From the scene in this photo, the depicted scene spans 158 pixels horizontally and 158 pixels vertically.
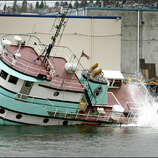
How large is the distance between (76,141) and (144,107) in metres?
10.2

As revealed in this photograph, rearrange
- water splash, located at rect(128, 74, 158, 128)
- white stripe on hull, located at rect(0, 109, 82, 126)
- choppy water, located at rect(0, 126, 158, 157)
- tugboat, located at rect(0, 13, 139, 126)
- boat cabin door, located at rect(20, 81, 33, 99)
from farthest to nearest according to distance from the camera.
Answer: water splash, located at rect(128, 74, 158, 128) → white stripe on hull, located at rect(0, 109, 82, 126) → boat cabin door, located at rect(20, 81, 33, 99) → tugboat, located at rect(0, 13, 139, 126) → choppy water, located at rect(0, 126, 158, 157)

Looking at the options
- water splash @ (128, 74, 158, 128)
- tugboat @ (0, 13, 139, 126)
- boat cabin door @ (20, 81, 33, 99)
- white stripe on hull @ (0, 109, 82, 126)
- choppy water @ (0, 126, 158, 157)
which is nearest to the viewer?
choppy water @ (0, 126, 158, 157)

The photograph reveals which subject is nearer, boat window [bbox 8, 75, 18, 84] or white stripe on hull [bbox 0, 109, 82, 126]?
boat window [bbox 8, 75, 18, 84]

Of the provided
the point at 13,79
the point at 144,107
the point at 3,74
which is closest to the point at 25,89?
the point at 13,79

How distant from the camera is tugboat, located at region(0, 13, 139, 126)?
32.3m

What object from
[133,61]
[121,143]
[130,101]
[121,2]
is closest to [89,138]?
[121,143]

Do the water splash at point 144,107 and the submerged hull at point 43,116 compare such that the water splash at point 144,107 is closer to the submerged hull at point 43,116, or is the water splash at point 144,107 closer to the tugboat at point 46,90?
the submerged hull at point 43,116

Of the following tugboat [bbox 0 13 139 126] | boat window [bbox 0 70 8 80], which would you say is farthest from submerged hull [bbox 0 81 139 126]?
boat window [bbox 0 70 8 80]

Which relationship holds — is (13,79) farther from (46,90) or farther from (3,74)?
(46,90)

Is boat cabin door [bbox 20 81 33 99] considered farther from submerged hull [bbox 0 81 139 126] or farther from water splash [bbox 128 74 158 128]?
water splash [bbox 128 74 158 128]

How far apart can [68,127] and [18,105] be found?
3.47m

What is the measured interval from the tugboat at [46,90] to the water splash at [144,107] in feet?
6.88

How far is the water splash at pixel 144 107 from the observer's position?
38.0 m

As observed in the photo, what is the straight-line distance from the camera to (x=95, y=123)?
35.6 meters
